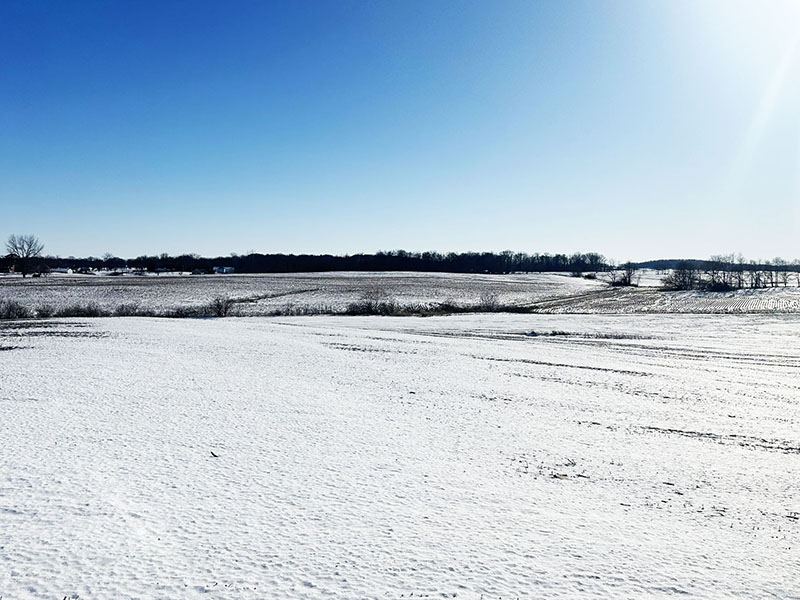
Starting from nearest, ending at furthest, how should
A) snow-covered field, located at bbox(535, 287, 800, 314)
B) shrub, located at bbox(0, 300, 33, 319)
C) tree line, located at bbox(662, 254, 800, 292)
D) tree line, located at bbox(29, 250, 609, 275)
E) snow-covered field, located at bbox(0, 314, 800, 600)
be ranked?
snow-covered field, located at bbox(0, 314, 800, 600)
shrub, located at bbox(0, 300, 33, 319)
snow-covered field, located at bbox(535, 287, 800, 314)
tree line, located at bbox(662, 254, 800, 292)
tree line, located at bbox(29, 250, 609, 275)

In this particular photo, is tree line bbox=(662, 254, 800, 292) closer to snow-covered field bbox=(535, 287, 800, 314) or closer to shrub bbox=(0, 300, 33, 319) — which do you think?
snow-covered field bbox=(535, 287, 800, 314)

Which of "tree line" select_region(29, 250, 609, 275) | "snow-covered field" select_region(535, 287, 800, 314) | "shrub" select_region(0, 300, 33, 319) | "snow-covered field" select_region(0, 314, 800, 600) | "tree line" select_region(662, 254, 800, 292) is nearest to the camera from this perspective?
"snow-covered field" select_region(0, 314, 800, 600)

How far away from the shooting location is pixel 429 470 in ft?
24.3

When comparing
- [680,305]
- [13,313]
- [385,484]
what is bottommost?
[680,305]

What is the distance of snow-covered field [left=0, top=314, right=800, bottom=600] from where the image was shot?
15.0 ft

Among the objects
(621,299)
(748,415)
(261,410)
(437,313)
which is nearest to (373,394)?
(261,410)

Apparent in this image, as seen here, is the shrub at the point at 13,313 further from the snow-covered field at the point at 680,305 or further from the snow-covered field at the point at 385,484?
the snow-covered field at the point at 680,305

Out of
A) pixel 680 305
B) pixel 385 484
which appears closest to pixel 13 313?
pixel 385 484

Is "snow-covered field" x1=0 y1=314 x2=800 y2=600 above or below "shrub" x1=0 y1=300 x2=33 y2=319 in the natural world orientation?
below

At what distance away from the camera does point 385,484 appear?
675 cm

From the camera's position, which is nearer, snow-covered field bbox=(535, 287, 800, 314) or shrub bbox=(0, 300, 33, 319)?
shrub bbox=(0, 300, 33, 319)

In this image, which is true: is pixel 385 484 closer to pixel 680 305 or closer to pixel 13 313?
pixel 13 313

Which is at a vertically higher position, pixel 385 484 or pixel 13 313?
pixel 13 313

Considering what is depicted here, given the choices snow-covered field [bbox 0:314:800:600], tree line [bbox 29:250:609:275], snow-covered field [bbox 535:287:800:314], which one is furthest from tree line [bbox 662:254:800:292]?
snow-covered field [bbox 0:314:800:600]
